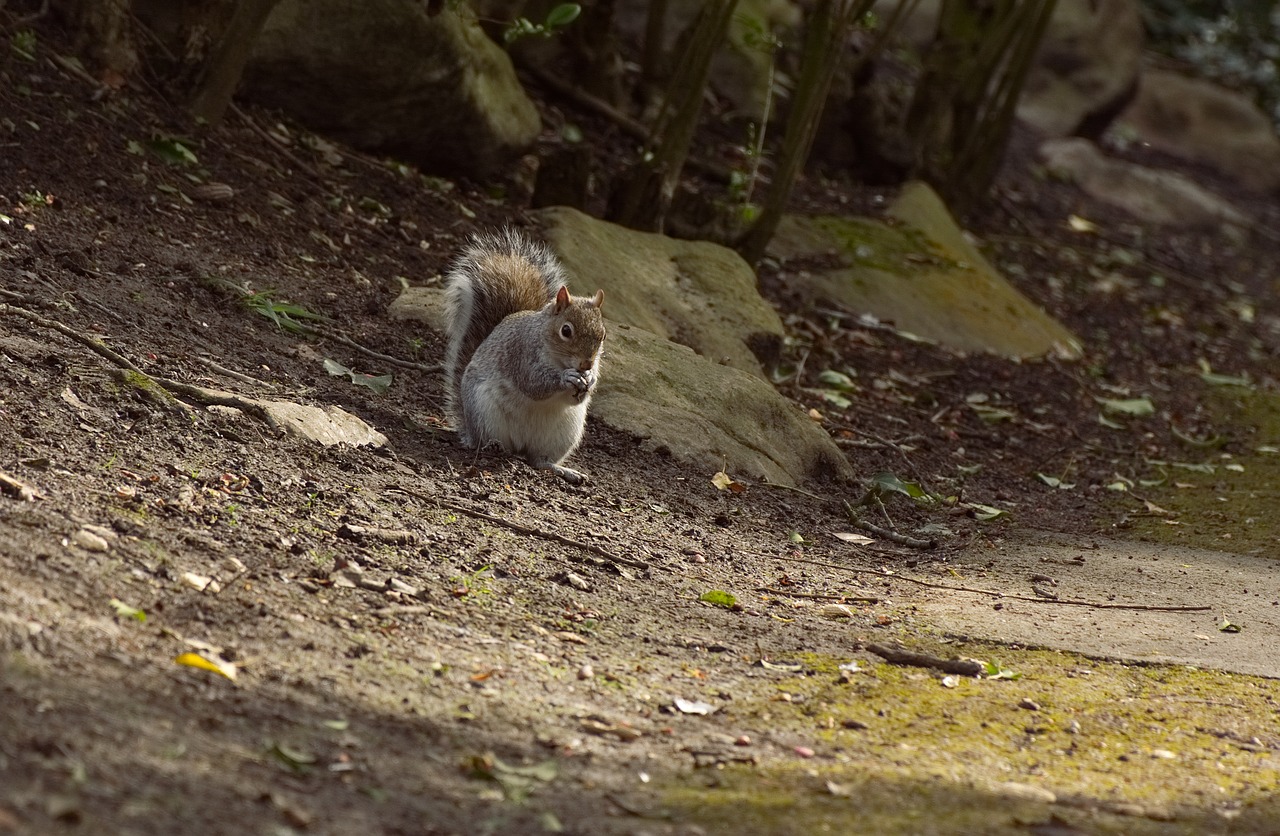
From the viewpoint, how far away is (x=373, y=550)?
145 inches

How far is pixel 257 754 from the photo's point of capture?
96.8 inches

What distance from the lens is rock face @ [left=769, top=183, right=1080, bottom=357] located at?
8320 millimetres

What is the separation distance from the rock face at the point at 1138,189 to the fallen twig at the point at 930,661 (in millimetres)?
10908

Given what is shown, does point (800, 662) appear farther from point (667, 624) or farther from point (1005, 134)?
point (1005, 134)

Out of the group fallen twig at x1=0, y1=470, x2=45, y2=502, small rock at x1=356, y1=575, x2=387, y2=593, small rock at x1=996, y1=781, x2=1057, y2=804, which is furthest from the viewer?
small rock at x1=356, y1=575, x2=387, y2=593

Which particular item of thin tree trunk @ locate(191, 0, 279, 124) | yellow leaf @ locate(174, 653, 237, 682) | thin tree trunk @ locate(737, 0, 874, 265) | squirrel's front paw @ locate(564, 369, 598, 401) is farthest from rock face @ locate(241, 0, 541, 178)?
yellow leaf @ locate(174, 653, 237, 682)

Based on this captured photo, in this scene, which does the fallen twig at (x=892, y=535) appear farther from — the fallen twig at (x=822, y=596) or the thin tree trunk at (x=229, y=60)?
the thin tree trunk at (x=229, y=60)

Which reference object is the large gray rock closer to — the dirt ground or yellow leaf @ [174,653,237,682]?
the dirt ground

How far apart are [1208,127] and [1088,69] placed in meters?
2.33

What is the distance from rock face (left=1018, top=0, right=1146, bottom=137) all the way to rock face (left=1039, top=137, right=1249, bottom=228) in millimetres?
856

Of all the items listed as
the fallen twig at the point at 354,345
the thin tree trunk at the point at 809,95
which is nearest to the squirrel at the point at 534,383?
the fallen twig at the point at 354,345

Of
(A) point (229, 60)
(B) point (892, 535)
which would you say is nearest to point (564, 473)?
(B) point (892, 535)

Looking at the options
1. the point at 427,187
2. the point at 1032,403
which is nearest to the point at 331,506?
the point at 427,187

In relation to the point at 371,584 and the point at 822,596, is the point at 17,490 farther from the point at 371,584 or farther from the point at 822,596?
the point at 822,596
